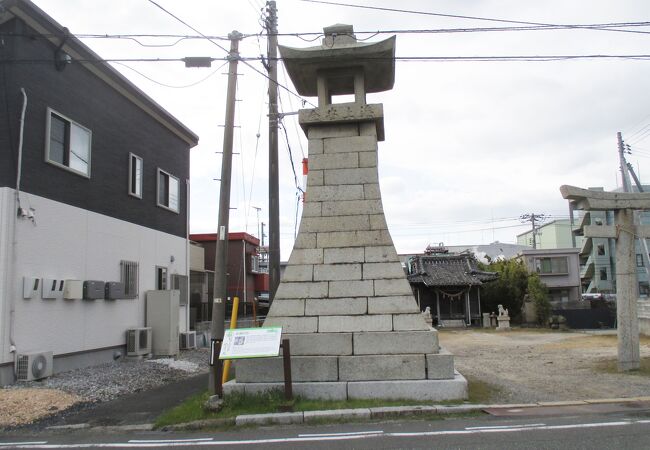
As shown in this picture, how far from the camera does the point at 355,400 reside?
864 centimetres

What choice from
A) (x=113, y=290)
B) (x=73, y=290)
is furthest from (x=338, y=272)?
(x=113, y=290)

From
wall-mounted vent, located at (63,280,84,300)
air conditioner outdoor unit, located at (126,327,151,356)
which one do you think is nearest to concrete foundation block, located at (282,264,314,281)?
wall-mounted vent, located at (63,280,84,300)

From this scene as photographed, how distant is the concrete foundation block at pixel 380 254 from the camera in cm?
970

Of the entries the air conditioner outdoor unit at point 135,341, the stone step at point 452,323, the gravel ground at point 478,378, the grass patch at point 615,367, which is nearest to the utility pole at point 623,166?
the stone step at point 452,323

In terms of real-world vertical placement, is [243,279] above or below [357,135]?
below

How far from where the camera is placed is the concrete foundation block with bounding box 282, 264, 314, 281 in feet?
32.0

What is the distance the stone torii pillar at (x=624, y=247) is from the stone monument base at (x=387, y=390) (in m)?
5.18

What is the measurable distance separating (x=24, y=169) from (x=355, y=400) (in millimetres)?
8663

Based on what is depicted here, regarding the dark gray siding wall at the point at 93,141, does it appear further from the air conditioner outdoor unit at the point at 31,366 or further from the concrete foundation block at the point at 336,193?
the concrete foundation block at the point at 336,193

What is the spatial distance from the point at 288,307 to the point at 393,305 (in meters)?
1.89

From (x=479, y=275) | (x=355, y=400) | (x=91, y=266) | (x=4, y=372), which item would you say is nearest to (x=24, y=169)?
(x=91, y=266)

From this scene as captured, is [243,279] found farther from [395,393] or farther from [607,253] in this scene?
[607,253]

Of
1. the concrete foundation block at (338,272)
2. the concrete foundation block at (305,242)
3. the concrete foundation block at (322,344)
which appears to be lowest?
the concrete foundation block at (322,344)

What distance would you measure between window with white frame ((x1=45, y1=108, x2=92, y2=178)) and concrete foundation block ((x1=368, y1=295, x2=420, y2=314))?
8.38 m
